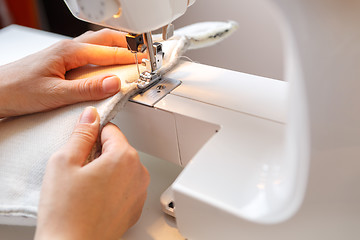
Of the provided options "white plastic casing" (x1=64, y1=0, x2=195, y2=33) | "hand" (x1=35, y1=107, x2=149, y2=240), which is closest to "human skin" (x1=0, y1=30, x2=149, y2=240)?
"hand" (x1=35, y1=107, x2=149, y2=240)

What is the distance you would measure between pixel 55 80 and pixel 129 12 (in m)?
0.22

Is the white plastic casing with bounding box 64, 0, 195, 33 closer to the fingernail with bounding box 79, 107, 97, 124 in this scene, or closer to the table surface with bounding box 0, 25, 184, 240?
the fingernail with bounding box 79, 107, 97, 124

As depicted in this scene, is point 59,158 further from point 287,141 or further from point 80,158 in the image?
point 287,141

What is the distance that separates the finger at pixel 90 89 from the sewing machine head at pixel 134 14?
0.06 metres

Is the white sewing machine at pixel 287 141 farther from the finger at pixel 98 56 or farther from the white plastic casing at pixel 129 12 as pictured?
the finger at pixel 98 56

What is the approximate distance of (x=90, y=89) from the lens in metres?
0.63

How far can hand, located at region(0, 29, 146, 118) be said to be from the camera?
24.9 inches

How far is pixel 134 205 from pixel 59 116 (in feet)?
0.72

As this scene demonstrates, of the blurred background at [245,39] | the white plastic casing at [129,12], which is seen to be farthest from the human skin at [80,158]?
the blurred background at [245,39]

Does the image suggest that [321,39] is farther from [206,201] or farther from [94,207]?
[94,207]

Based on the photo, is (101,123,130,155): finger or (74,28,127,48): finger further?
(74,28,127,48): finger

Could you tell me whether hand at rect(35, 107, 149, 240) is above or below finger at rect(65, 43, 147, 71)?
below

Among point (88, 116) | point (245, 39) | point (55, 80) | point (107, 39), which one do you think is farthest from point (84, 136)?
point (245, 39)

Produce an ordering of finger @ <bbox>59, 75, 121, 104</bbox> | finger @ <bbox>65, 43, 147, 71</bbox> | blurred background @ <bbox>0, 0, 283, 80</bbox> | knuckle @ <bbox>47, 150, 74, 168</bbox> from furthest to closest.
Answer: blurred background @ <bbox>0, 0, 283, 80</bbox>, finger @ <bbox>65, 43, 147, 71</bbox>, finger @ <bbox>59, 75, 121, 104</bbox>, knuckle @ <bbox>47, 150, 74, 168</bbox>
